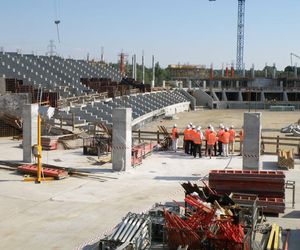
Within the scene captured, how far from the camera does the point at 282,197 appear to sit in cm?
1413

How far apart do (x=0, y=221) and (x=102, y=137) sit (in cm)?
1102

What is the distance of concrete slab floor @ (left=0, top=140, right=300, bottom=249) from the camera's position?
12106 millimetres

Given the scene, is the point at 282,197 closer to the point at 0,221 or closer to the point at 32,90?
the point at 0,221

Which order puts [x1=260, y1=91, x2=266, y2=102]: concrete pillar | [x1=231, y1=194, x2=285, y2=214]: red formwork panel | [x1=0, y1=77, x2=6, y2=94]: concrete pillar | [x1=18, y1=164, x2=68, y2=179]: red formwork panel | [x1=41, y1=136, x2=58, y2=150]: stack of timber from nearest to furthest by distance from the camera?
[x1=231, y1=194, x2=285, y2=214]: red formwork panel → [x1=18, y1=164, x2=68, y2=179]: red formwork panel → [x1=41, y1=136, x2=58, y2=150]: stack of timber → [x1=0, y1=77, x2=6, y2=94]: concrete pillar → [x1=260, y1=91, x2=266, y2=102]: concrete pillar

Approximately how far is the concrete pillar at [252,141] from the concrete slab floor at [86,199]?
61.6 inches

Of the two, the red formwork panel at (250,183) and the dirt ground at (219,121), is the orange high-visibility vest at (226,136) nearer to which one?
the red formwork panel at (250,183)

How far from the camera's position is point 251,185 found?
14391mm

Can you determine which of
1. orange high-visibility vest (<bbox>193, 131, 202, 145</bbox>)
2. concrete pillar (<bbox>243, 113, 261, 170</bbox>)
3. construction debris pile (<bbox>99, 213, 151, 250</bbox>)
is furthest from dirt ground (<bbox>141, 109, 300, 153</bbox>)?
construction debris pile (<bbox>99, 213, 151, 250</bbox>)

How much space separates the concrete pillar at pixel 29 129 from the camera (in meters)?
20.9

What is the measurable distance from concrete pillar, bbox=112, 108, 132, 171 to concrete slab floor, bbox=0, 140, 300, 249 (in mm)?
460

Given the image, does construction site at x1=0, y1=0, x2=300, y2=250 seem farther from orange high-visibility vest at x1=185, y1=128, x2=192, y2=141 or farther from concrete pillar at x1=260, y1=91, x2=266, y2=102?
concrete pillar at x1=260, y1=91, x2=266, y2=102

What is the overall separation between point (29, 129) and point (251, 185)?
33.7 ft

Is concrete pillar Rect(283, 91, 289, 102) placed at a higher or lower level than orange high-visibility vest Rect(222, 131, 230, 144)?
higher

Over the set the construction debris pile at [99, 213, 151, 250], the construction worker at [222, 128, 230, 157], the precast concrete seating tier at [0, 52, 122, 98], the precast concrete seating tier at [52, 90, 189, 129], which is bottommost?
the construction debris pile at [99, 213, 151, 250]
